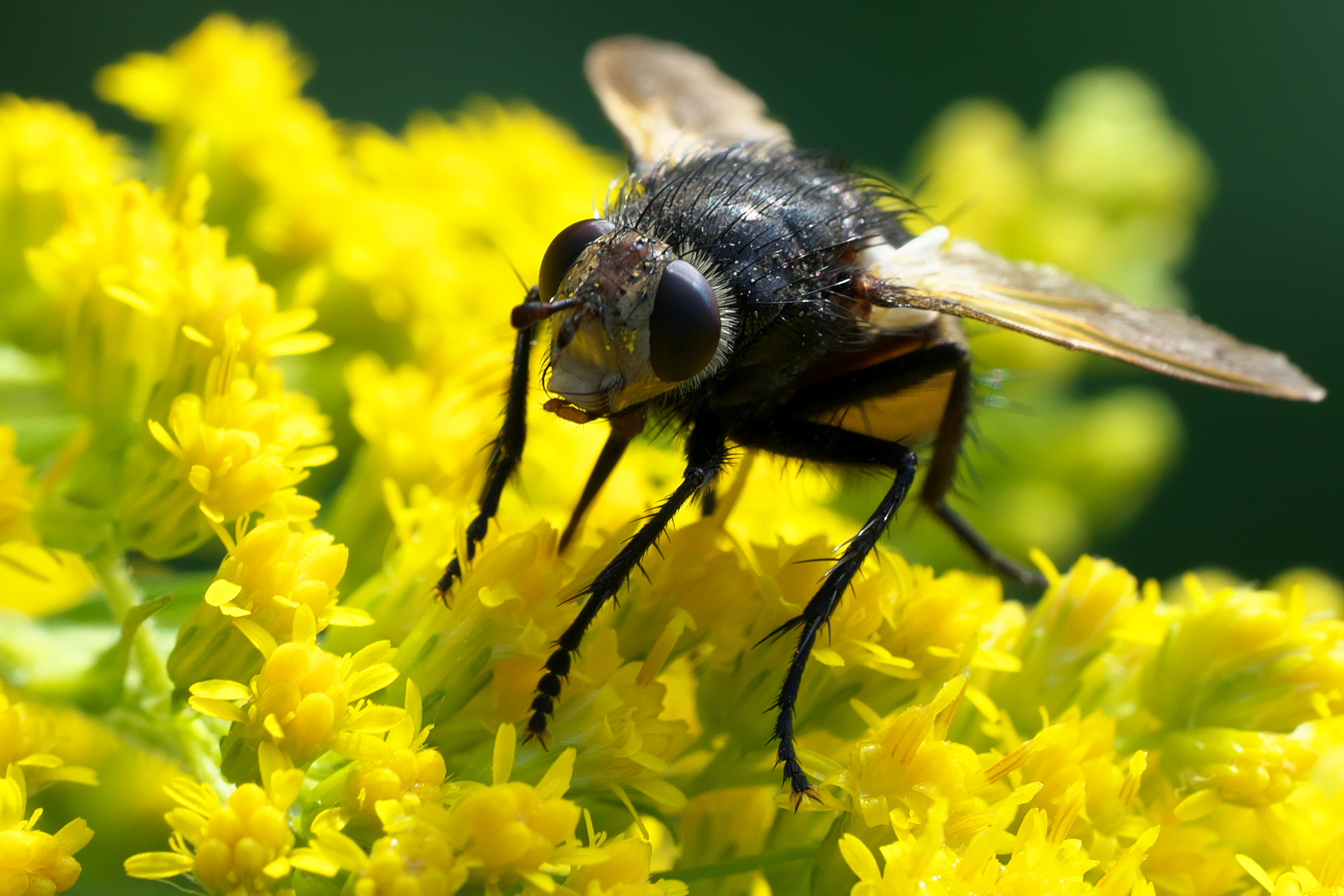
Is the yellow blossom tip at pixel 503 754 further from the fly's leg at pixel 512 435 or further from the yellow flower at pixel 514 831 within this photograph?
the fly's leg at pixel 512 435

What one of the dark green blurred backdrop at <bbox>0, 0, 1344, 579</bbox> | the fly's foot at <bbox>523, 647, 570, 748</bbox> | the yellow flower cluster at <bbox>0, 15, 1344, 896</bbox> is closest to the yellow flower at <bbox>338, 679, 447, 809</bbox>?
the yellow flower cluster at <bbox>0, 15, 1344, 896</bbox>

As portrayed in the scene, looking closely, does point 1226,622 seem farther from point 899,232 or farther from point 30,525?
point 30,525

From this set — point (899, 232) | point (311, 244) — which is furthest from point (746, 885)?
point (311, 244)

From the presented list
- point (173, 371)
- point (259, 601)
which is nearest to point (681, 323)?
point (259, 601)

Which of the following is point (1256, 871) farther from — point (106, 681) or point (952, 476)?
point (106, 681)

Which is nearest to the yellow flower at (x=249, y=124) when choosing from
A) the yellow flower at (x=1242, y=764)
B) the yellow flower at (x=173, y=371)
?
the yellow flower at (x=173, y=371)

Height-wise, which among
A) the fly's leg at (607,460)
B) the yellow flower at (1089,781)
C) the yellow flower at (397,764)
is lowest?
the yellow flower at (1089,781)
